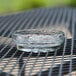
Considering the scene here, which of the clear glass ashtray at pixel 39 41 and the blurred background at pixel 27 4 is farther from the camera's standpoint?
the blurred background at pixel 27 4

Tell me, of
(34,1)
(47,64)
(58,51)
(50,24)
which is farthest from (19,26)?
(34,1)

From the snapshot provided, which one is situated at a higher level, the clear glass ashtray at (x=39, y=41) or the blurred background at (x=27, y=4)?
the blurred background at (x=27, y=4)

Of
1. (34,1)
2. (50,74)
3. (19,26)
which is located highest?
(34,1)

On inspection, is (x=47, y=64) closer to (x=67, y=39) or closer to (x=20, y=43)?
(x=20, y=43)

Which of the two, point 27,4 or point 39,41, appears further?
point 27,4
